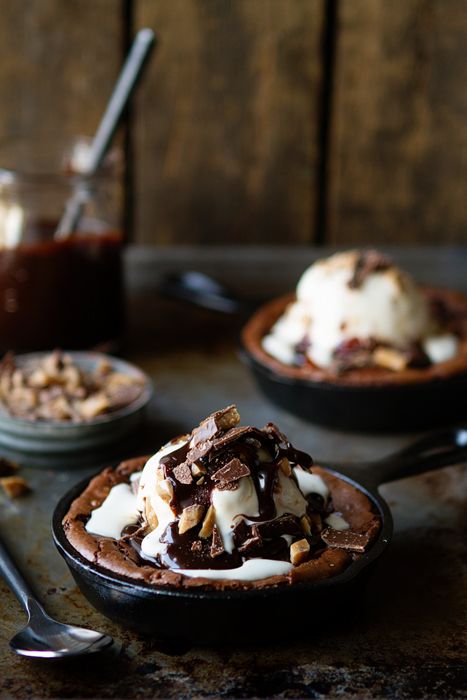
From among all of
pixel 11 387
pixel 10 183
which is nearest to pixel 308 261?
pixel 10 183

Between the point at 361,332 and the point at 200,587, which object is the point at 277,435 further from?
the point at 361,332

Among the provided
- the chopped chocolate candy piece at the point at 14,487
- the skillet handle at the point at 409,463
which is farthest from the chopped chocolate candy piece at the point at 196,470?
the chopped chocolate candy piece at the point at 14,487

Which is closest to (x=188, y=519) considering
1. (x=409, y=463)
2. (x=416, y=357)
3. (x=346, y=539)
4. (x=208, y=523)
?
(x=208, y=523)

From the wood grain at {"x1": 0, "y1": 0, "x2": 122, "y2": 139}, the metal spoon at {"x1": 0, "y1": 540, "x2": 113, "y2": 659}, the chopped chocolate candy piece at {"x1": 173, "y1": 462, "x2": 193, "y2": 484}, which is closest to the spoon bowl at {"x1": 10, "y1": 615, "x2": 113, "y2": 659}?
the metal spoon at {"x1": 0, "y1": 540, "x2": 113, "y2": 659}

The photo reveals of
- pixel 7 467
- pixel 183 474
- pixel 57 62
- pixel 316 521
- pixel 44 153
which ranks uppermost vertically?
pixel 57 62

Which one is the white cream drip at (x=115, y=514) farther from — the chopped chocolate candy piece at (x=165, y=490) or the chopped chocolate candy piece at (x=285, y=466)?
the chopped chocolate candy piece at (x=285, y=466)

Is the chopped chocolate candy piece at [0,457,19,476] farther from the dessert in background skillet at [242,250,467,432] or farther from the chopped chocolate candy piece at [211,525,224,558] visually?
the chopped chocolate candy piece at [211,525,224,558]
